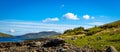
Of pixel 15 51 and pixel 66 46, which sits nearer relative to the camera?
pixel 66 46

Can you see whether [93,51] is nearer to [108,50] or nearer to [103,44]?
[108,50]

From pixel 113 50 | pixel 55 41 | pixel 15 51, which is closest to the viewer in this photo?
pixel 113 50

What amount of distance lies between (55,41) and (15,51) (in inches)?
266

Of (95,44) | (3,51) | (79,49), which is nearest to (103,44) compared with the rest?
(95,44)

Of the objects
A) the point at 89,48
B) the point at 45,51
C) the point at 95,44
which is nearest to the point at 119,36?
the point at 95,44

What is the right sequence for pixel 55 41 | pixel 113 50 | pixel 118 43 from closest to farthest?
pixel 113 50 → pixel 118 43 → pixel 55 41

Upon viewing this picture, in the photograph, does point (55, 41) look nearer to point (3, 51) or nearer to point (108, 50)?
point (3, 51)

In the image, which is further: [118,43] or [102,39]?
[102,39]

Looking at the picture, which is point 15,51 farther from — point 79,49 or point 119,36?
point 119,36

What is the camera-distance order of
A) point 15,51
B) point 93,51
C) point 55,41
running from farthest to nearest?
point 55,41, point 15,51, point 93,51

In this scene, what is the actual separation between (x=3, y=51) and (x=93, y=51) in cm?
1335

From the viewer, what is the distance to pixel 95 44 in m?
38.2

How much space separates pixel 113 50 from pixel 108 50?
27.4 inches

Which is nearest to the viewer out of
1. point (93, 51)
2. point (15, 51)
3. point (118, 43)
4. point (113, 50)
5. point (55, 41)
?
point (113, 50)
